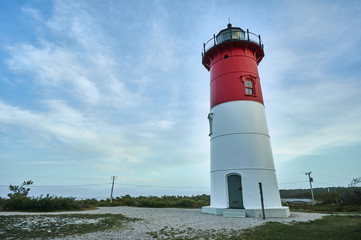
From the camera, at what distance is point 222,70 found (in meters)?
14.8

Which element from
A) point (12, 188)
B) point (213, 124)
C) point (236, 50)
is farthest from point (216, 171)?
point (12, 188)

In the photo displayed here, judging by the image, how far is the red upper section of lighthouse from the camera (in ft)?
46.1

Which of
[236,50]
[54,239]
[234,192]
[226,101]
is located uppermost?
[236,50]

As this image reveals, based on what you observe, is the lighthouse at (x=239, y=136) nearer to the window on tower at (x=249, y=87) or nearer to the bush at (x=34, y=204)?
the window on tower at (x=249, y=87)

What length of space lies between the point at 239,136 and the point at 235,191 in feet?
10.8

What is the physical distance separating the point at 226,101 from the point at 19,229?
11976 mm

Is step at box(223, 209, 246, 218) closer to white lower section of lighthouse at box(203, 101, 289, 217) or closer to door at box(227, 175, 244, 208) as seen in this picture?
white lower section of lighthouse at box(203, 101, 289, 217)

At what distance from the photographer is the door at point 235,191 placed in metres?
12.5

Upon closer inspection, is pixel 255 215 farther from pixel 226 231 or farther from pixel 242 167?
pixel 226 231

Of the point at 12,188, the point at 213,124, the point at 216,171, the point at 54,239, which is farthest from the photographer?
the point at 12,188

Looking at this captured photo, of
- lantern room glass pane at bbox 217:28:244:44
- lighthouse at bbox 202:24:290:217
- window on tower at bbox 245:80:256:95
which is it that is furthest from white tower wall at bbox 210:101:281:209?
lantern room glass pane at bbox 217:28:244:44

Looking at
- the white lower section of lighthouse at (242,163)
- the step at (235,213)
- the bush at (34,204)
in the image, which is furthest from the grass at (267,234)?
the bush at (34,204)

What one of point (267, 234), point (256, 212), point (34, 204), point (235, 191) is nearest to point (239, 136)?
point (235, 191)

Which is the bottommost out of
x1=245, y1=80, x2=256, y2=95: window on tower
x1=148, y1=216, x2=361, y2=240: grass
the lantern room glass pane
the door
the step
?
x1=148, y1=216, x2=361, y2=240: grass
